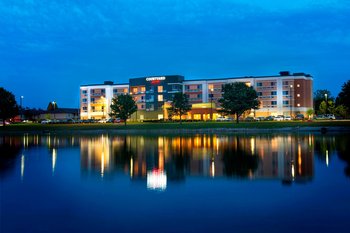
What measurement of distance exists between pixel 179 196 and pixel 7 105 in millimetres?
82044

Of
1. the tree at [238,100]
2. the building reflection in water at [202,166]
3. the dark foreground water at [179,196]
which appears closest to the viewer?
the dark foreground water at [179,196]

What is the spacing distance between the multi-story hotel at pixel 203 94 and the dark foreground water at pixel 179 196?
9026cm

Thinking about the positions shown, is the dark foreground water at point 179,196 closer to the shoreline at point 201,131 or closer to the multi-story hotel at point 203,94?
the shoreline at point 201,131

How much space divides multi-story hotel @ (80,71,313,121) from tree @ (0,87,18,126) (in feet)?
128

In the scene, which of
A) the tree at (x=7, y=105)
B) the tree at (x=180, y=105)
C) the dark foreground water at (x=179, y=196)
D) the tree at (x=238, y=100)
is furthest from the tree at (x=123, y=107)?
the dark foreground water at (x=179, y=196)

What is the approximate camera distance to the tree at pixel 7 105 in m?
86.2

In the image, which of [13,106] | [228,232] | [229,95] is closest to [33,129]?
[13,106]

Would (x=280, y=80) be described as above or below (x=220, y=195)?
above

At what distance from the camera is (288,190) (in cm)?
1502

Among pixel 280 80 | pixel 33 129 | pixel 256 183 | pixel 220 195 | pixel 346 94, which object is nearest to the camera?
pixel 220 195

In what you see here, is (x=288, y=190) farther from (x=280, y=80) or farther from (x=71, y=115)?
(x=71, y=115)

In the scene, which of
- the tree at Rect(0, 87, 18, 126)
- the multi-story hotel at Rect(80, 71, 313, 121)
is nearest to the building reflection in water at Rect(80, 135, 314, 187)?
the tree at Rect(0, 87, 18, 126)

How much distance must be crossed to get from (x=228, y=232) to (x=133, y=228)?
8.44ft

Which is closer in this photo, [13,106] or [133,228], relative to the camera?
[133,228]
